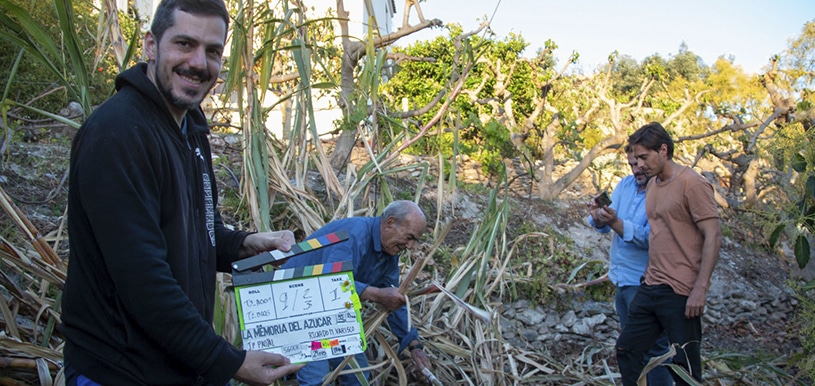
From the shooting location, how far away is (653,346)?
3990 mm

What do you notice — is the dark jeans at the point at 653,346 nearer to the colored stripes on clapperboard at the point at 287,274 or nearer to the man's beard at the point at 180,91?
the colored stripes on clapperboard at the point at 287,274

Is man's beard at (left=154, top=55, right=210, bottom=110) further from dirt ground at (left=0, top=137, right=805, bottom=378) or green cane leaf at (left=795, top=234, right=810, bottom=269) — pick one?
green cane leaf at (left=795, top=234, right=810, bottom=269)

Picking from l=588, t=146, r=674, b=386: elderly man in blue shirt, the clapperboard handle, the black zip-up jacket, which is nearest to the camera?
the black zip-up jacket

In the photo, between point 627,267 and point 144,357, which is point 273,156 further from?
point 144,357

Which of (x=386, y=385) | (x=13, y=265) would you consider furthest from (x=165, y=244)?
(x=386, y=385)

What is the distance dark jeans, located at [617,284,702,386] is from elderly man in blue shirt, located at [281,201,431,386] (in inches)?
46.8

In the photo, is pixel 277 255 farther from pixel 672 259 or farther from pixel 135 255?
pixel 672 259

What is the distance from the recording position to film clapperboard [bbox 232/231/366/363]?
194cm

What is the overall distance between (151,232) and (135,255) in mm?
58

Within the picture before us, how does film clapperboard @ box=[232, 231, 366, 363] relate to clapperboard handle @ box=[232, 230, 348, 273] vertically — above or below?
below

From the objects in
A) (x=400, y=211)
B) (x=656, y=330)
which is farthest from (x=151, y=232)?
(x=656, y=330)

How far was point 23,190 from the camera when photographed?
4645mm

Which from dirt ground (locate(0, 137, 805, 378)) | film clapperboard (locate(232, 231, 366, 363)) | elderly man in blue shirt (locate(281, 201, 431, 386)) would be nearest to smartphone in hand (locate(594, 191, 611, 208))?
elderly man in blue shirt (locate(281, 201, 431, 386))

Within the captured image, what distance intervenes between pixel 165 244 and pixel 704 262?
2931 mm
